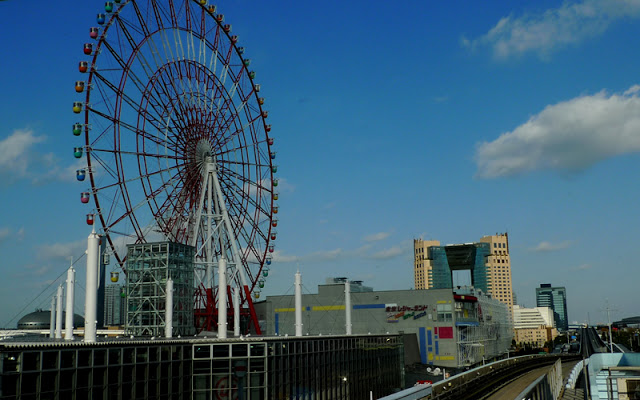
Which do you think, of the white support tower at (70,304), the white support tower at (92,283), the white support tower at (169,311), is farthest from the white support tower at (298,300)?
the white support tower at (92,283)

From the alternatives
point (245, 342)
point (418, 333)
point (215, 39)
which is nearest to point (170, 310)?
point (245, 342)

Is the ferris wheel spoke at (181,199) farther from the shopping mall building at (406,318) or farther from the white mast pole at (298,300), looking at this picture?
the shopping mall building at (406,318)

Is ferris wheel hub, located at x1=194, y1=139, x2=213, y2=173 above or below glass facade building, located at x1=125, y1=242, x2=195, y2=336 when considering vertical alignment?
above

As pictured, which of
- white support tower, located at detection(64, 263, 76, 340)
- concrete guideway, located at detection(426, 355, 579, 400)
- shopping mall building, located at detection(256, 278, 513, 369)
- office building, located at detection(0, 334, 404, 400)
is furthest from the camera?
shopping mall building, located at detection(256, 278, 513, 369)

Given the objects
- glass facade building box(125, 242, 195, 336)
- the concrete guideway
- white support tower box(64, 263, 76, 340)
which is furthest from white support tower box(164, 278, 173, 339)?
the concrete guideway

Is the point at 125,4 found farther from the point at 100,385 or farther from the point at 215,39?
the point at 100,385

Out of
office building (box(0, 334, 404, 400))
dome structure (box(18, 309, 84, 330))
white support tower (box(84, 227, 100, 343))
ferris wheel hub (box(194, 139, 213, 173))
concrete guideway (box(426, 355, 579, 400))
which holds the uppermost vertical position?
ferris wheel hub (box(194, 139, 213, 173))

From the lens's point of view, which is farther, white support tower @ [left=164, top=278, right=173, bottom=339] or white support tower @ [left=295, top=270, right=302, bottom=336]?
white support tower @ [left=295, top=270, right=302, bottom=336]

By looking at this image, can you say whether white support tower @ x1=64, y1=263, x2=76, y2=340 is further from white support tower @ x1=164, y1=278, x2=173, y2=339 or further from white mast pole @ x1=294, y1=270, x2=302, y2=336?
white mast pole @ x1=294, y1=270, x2=302, y2=336

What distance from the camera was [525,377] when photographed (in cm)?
8881

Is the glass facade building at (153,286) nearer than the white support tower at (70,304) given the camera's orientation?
No

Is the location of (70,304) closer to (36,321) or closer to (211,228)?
(211,228)

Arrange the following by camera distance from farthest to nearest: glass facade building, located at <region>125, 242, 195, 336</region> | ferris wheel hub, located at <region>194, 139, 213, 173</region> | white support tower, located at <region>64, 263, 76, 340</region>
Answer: ferris wheel hub, located at <region>194, 139, 213, 173</region> → glass facade building, located at <region>125, 242, 195, 336</region> → white support tower, located at <region>64, 263, 76, 340</region>

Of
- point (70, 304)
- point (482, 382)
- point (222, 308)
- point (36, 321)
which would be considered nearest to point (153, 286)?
point (222, 308)
